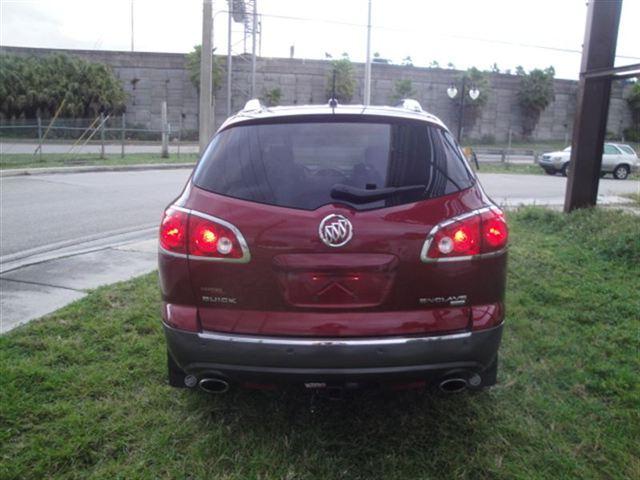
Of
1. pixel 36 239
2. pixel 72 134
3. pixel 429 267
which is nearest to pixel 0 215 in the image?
pixel 36 239

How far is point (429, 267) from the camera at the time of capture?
271 cm

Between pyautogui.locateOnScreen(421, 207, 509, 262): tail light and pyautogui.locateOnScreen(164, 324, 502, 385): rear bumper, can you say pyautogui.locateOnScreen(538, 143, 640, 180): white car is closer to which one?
pyautogui.locateOnScreen(421, 207, 509, 262): tail light

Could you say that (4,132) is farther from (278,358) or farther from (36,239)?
(278,358)

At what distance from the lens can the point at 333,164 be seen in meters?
3.00

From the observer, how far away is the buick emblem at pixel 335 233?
265cm

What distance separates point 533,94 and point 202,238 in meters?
48.7

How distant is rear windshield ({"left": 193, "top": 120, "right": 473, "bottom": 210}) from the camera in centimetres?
278

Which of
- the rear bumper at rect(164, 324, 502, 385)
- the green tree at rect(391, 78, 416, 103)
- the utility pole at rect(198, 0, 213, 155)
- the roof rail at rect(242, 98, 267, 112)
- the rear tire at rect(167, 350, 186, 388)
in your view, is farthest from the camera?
the green tree at rect(391, 78, 416, 103)

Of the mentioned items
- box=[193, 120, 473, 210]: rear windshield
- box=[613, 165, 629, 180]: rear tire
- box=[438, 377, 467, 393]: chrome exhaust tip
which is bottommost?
box=[613, 165, 629, 180]: rear tire

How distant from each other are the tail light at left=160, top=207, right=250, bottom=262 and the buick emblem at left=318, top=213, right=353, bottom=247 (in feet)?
1.16

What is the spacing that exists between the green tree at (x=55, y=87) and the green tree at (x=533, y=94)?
30293 millimetres

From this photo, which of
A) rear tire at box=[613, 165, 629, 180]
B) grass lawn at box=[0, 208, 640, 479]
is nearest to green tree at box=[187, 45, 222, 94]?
rear tire at box=[613, 165, 629, 180]

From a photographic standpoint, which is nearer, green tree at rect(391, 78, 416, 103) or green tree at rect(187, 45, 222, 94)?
green tree at rect(187, 45, 222, 94)

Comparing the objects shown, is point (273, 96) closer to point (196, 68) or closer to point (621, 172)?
point (196, 68)
